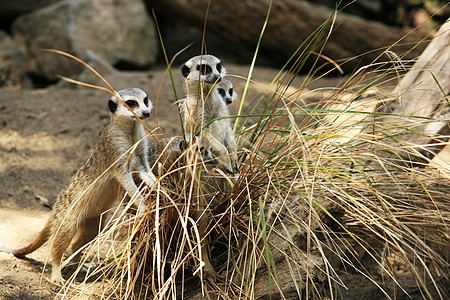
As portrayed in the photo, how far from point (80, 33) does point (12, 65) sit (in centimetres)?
96

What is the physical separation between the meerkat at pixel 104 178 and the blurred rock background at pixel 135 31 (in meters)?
3.19

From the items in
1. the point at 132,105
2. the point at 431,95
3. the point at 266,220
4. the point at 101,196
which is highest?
the point at 431,95

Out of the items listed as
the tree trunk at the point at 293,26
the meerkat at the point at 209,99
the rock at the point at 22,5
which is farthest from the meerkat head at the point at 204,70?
the rock at the point at 22,5

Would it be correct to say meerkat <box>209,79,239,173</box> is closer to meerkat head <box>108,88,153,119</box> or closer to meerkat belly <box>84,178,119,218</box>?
meerkat head <box>108,88,153,119</box>

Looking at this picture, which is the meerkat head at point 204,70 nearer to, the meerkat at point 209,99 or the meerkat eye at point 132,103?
the meerkat at point 209,99

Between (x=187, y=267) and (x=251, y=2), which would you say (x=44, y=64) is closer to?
(x=251, y=2)

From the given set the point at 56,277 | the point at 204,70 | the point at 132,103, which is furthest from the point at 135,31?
the point at 56,277

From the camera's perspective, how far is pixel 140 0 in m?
6.91

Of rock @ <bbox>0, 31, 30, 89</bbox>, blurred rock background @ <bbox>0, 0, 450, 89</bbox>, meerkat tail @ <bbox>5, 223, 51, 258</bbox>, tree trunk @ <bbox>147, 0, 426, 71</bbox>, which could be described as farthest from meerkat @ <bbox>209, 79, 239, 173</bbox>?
rock @ <bbox>0, 31, 30, 89</bbox>

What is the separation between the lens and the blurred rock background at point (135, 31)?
602 cm

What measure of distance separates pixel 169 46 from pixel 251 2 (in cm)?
215

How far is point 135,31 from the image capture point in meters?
6.80

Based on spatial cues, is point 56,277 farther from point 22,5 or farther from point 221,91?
point 22,5

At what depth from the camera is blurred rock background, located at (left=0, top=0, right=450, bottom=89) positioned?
6023mm
